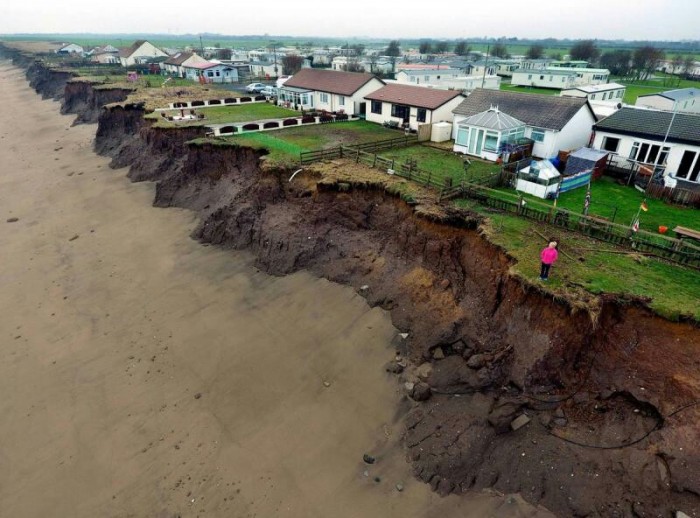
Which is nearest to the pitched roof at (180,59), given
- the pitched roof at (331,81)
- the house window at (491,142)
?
the pitched roof at (331,81)

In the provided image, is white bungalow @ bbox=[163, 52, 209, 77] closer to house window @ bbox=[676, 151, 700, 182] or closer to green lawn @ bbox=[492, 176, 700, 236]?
green lawn @ bbox=[492, 176, 700, 236]

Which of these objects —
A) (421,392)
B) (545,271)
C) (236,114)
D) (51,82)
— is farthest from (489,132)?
(51,82)

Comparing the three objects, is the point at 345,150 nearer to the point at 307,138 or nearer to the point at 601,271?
the point at 307,138

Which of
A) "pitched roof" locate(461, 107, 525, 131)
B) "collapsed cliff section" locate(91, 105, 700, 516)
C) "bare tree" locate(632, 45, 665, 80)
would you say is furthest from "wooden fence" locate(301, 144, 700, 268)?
"bare tree" locate(632, 45, 665, 80)

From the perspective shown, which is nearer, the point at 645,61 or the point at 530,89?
the point at 530,89

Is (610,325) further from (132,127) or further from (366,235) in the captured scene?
(132,127)

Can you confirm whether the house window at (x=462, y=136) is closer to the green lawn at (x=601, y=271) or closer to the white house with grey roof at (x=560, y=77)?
the green lawn at (x=601, y=271)
